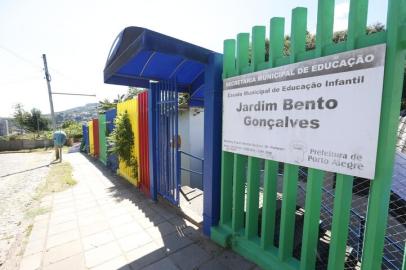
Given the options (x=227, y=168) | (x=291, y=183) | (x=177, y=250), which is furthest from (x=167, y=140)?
(x=291, y=183)

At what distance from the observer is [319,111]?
6.31 feet

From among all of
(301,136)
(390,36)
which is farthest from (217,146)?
(390,36)

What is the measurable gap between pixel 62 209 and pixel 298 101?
5072mm

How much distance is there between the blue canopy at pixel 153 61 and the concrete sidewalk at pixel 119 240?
2.57 meters

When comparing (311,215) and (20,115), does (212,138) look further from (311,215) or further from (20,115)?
(20,115)

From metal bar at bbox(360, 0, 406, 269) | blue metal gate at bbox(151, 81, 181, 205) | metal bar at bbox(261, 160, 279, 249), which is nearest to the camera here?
metal bar at bbox(360, 0, 406, 269)

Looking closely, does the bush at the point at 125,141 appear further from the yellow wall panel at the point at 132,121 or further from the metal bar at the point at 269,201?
the metal bar at the point at 269,201

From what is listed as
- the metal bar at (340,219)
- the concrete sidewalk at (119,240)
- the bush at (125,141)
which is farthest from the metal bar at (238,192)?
the bush at (125,141)

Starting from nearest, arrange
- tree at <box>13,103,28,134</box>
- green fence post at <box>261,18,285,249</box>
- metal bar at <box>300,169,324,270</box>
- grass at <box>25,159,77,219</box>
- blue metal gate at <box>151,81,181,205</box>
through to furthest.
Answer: metal bar at <box>300,169,324,270</box> < green fence post at <box>261,18,285,249</box> < blue metal gate at <box>151,81,181,205</box> < grass at <box>25,159,77,219</box> < tree at <box>13,103,28,134</box>

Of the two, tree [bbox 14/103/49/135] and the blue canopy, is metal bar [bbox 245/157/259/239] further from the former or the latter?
tree [bbox 14/103/49/135]

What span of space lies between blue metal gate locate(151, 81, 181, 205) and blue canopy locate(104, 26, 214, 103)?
0.89 feet

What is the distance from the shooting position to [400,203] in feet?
14.2

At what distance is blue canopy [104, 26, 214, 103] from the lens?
252 cm

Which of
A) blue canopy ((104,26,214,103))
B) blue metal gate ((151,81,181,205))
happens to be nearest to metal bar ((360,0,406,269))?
blue canopy ((104,26,214,103))
